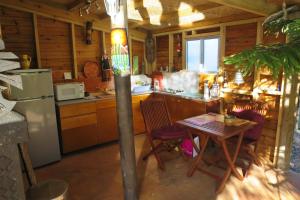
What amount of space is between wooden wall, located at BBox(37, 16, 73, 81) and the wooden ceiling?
1.03ft

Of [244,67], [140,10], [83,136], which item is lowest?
[83,136]

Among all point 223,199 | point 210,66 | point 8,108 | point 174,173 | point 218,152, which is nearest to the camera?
point 8,108

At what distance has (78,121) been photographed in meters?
3.68

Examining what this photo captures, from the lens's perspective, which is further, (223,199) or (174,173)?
(174,173)

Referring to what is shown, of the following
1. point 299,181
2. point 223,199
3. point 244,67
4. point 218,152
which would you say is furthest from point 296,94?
point 244,67

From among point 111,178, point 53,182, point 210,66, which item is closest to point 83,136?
point 111,178

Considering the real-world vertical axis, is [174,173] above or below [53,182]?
below

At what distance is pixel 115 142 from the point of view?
13.7 ft

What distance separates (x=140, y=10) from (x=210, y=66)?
157 cm

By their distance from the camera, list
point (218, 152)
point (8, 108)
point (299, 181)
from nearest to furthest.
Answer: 1. point (8, 108)
2. point (299, 181)
3. point (218, 152)

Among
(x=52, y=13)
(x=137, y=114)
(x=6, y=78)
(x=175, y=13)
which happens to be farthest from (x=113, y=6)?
(x=137, y=114)

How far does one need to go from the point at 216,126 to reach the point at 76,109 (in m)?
2.22

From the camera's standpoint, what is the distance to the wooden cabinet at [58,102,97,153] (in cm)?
355

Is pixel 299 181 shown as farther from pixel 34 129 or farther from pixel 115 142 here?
pixel 34 129
